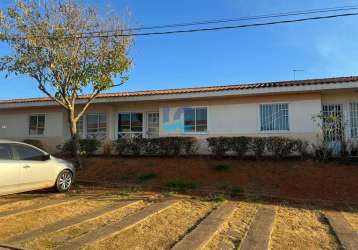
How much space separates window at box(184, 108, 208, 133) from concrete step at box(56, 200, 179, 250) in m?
9.20

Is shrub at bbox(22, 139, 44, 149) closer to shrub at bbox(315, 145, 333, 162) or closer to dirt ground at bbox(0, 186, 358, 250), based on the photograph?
dirt ground at bbox(0, 186, 358, 250)

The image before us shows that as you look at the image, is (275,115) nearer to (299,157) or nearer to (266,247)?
(299,157)

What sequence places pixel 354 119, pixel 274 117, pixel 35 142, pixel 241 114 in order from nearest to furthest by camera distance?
pixel 354 119 < pixel 274 117 < pixel 241 114 < pixel 35 142

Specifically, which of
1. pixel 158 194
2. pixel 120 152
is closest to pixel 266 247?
pixel 158 194

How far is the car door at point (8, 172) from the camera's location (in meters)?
9.54

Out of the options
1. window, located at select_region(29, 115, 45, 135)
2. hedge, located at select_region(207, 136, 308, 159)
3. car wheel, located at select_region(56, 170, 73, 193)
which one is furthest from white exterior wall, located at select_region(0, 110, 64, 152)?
car wheel, located at select_region(56, 170, 73, 193)

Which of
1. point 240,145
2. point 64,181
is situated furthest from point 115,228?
point 240,145

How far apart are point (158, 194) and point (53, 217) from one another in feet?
11.7

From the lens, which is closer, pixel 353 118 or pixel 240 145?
pixel 240 145

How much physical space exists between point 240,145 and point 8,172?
8.98m

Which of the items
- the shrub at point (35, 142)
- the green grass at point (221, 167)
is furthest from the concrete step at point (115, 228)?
the shrub at point (35, 142)

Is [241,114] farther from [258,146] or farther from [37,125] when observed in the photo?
[37,125]

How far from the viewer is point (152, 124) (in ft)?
68.6

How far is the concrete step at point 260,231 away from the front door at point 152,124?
12.2m
